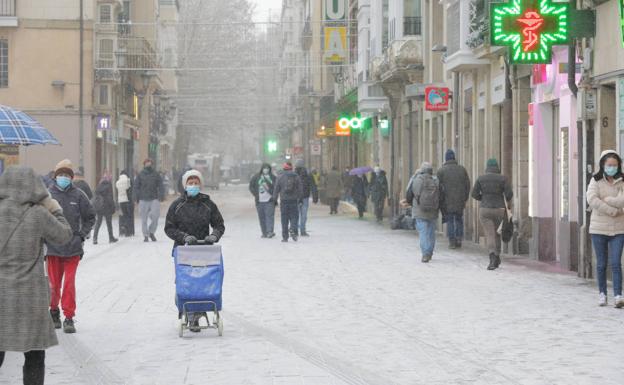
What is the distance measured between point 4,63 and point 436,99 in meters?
18.9

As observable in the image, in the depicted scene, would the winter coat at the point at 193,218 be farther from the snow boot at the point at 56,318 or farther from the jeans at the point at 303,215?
the jeans at the point at 303,215

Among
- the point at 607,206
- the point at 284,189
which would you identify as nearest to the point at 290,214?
the point at 284,189

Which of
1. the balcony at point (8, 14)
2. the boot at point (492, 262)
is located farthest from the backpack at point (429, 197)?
the balcony at point (8, 14)

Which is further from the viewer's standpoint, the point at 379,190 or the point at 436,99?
the point at 379,190

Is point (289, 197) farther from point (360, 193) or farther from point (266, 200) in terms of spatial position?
point (360, 193)

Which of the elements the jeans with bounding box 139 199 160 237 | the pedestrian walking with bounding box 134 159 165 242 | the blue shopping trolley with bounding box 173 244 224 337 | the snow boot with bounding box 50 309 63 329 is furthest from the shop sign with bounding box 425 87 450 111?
the blue shopping trolley with bounding box 173 244 224 337

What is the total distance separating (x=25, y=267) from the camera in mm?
8656

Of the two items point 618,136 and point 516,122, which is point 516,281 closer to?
point 618,136

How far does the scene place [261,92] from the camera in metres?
109

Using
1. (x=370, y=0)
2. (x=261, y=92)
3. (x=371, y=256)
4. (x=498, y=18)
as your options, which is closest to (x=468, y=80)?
(x=371, y=256)

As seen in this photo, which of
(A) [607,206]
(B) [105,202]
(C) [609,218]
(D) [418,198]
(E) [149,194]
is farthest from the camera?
(B) [105,202]

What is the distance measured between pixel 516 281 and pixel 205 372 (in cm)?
937

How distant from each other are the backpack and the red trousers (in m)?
10.3

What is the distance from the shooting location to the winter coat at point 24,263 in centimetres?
855
